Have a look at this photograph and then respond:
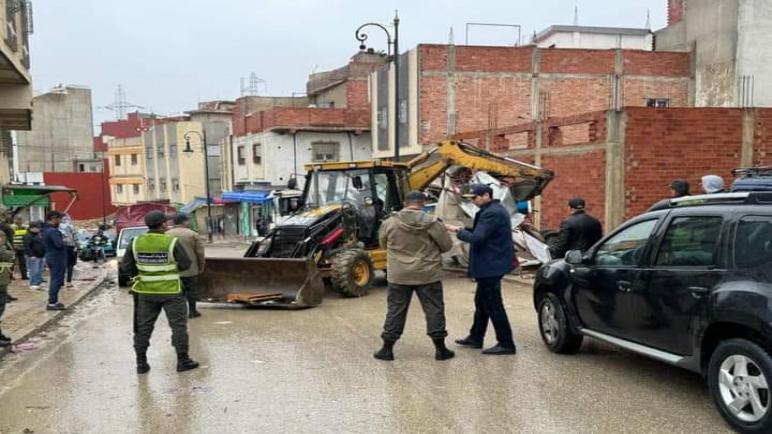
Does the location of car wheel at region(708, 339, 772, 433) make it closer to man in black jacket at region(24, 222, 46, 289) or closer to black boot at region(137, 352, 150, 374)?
black boot at region(137, 352, 150, 374)

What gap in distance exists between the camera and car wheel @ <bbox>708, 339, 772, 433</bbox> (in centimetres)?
420

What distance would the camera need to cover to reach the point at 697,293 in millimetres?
4781

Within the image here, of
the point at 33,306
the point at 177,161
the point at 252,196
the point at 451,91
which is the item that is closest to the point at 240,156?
the point at 252,196

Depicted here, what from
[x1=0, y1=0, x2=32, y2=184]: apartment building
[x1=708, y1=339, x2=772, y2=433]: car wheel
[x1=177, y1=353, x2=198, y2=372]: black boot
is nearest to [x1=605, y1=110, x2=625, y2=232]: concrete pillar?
[x1=708, y1=339, x2=772, y2=433]: car wheel

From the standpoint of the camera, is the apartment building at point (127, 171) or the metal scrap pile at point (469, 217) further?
the apartment building at point (127, 171)

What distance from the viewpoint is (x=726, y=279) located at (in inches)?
180

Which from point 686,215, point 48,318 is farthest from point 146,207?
point 686,215

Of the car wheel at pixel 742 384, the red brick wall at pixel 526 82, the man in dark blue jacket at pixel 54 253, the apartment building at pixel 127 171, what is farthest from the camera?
the apartment building at pixel 127 171

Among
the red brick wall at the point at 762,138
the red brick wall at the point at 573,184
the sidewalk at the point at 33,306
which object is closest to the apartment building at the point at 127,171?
the sidewalk at the point at 33,306

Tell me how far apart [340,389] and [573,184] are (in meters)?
10.1

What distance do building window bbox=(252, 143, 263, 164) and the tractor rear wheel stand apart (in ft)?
87.0

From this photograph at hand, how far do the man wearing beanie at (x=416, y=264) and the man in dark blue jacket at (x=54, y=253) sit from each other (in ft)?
22.8

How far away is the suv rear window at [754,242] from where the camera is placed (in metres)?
4.39

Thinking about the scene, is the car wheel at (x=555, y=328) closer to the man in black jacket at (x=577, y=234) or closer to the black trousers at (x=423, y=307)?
the black trousers at (x=423, y=307)
